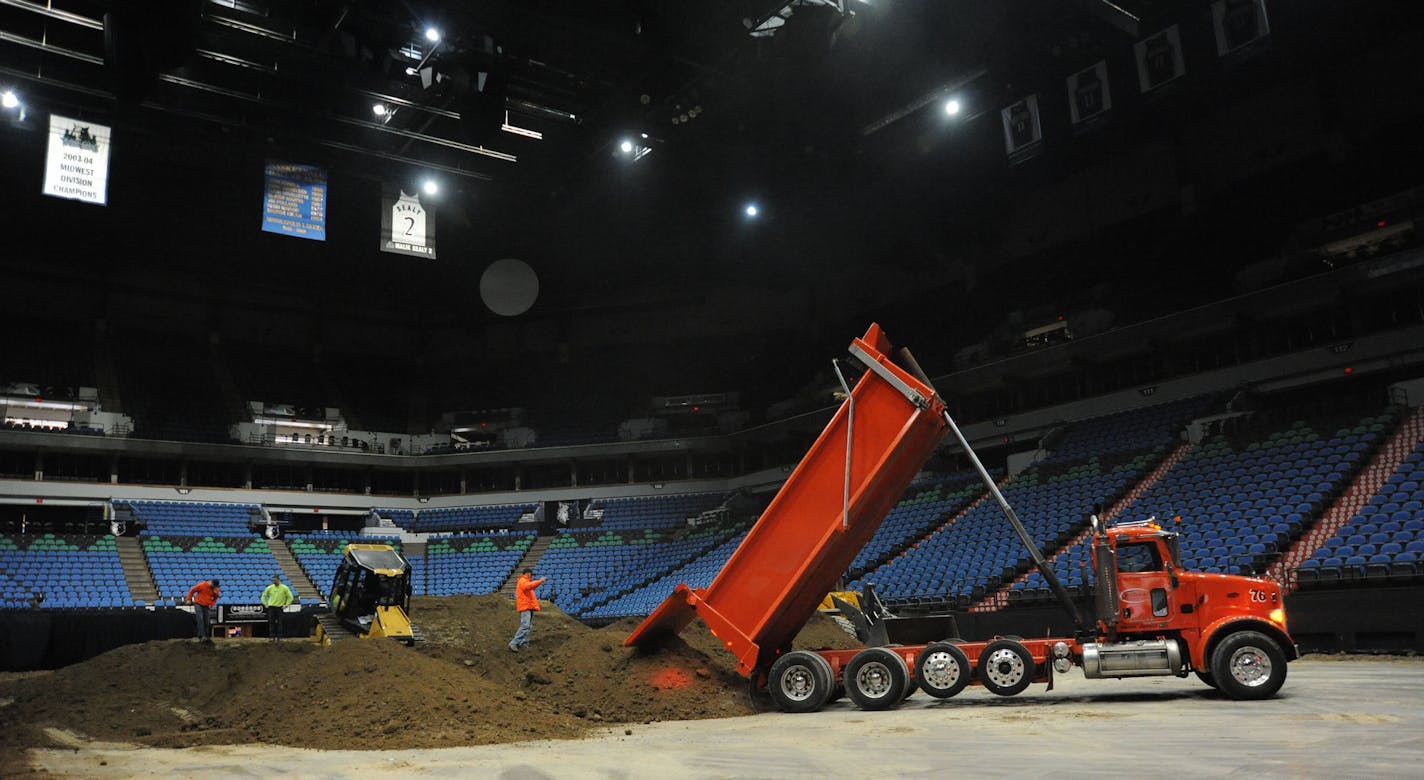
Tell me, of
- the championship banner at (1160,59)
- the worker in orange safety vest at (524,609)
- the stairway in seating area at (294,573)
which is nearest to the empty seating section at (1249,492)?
the championship banner at (1160,59)

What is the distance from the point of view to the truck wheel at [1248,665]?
8766 mm

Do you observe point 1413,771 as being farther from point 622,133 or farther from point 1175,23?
point 622,133

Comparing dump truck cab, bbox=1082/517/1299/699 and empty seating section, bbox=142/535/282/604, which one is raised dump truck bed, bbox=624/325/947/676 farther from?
empty seating section, bbox=142/535/282/604

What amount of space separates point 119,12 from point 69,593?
1767 centimetres

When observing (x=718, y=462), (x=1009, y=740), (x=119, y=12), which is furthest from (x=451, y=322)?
(x=1009, y=740)

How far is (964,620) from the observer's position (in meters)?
17.1

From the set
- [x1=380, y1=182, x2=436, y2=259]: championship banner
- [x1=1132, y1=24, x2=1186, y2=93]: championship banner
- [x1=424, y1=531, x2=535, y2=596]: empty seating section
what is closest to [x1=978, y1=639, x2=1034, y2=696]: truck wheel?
[x1=1132, y1=24, x2=1186, y2=93]: championship banner

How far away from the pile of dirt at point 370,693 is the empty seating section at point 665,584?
14.8 meters

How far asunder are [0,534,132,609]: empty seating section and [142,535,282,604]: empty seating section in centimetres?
116

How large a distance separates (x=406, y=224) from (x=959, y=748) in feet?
63.9

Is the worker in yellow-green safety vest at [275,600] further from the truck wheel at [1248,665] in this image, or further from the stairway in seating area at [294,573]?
the truck wheel at [1248,665]

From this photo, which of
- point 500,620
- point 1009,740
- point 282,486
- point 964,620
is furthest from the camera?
point 282,486

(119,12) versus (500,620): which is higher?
(119,12)

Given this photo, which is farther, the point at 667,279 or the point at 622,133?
the point at 667,279
